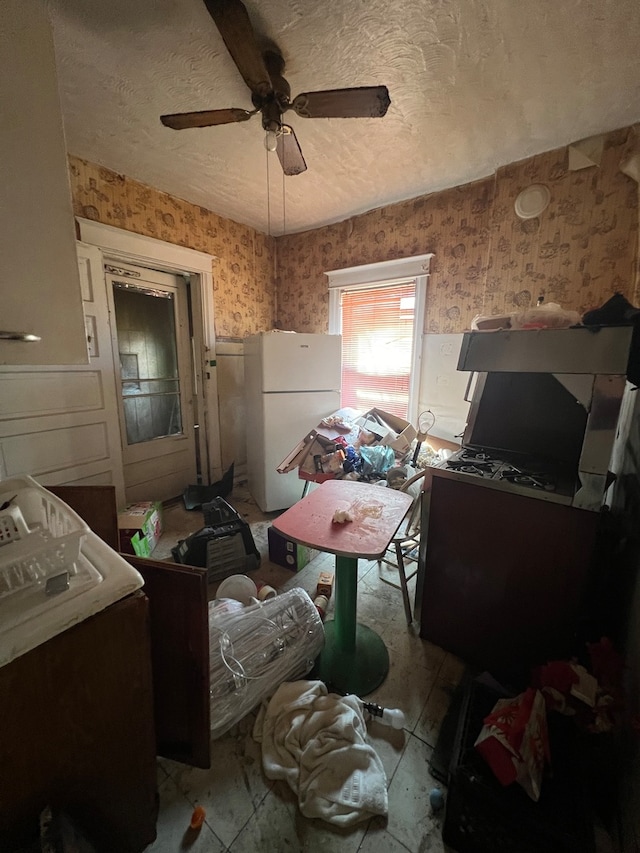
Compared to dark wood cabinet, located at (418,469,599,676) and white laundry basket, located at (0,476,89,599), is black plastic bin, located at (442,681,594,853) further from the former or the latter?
white laundry basket, located at (0,476,89,599)

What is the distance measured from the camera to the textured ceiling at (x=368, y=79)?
4.16ft

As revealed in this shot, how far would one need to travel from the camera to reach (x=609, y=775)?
942 millimetres

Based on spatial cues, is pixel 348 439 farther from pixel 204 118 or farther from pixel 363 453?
pixel 204 118

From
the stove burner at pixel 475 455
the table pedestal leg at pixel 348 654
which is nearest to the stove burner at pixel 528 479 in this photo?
the stove burner at pixel 475 455

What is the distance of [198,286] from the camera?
9.77ft

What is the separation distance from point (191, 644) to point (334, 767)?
2.20ft

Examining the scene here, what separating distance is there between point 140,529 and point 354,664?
1.56 metres

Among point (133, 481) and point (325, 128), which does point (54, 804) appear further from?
point (325, 128)

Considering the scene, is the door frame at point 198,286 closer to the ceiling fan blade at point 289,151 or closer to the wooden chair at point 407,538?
the ceiling fan blade at point 289,151

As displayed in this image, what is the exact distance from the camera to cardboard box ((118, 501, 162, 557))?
6.77 feet

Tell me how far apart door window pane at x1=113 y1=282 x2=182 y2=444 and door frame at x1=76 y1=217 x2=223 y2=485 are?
0.22m

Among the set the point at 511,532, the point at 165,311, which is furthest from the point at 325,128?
the point at 511,532

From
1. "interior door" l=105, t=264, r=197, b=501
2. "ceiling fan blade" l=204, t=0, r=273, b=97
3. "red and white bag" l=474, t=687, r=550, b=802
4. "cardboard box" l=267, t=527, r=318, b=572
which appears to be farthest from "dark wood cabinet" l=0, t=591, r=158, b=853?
"interior door" l=105, t=264, r=197, b=501

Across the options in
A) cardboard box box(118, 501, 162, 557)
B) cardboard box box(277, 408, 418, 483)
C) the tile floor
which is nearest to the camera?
the tile floor
